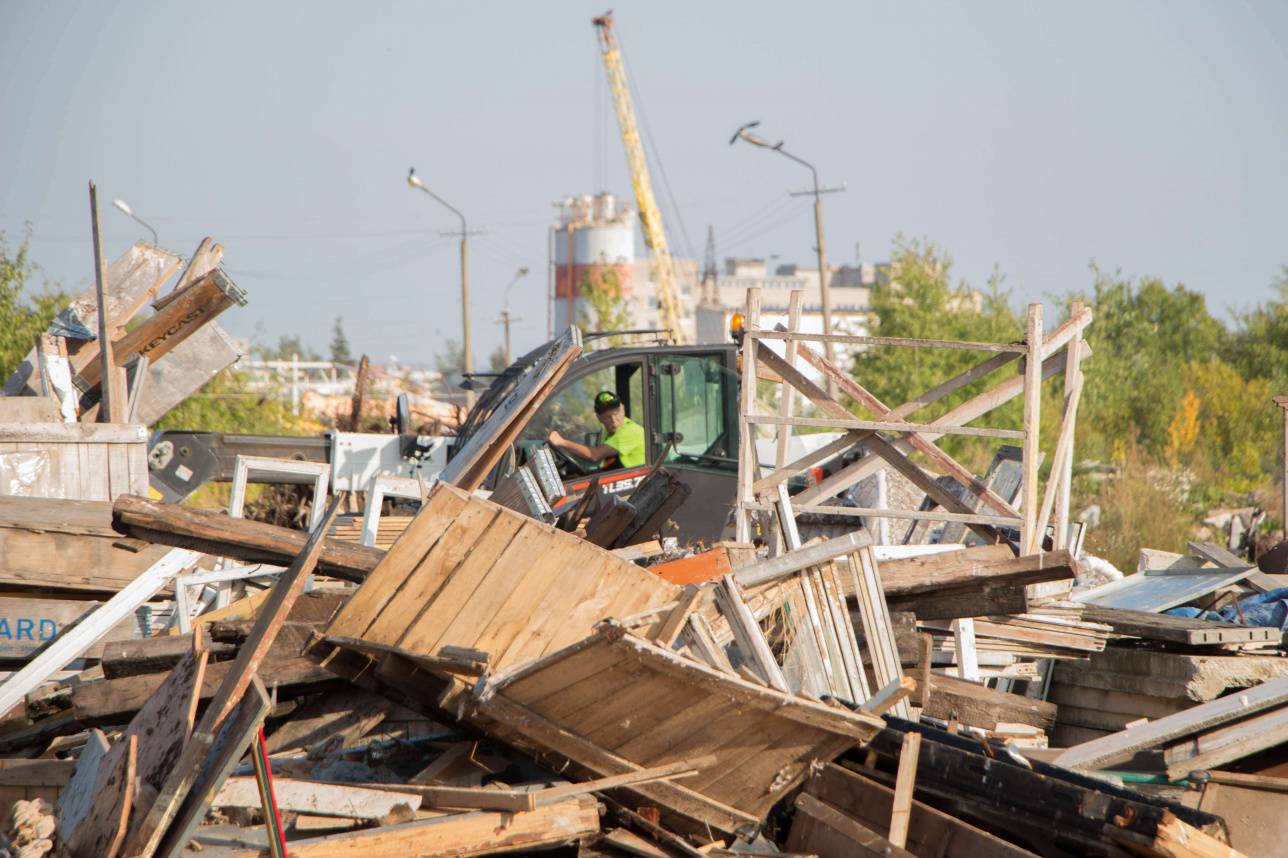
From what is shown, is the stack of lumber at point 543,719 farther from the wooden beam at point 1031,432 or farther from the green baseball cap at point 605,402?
the green baseball cap at point 605,402

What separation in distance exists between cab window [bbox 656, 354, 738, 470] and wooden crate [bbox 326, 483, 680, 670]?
476 cm

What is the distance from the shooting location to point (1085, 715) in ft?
21.9

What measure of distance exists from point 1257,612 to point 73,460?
7481mm

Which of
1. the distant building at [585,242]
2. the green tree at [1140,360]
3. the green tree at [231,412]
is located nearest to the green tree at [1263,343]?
the green tree at [1140,360]

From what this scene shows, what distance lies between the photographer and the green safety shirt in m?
9.44

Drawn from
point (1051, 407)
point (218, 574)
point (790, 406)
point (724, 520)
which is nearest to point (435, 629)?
point (218, 574)

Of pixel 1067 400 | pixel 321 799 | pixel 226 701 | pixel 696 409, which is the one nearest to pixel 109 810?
pixel 226 701

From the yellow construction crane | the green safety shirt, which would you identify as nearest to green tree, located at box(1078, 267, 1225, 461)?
the green safety shirt

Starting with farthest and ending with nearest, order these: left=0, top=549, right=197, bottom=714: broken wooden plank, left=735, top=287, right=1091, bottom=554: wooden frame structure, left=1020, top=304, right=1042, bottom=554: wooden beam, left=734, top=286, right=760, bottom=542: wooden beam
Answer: left=734, top=286, right=760, bottom=542: wooden beam, left=735, top=287, right=1091, bottom=554: wooden frame structure, left=1020, top=304, right=1042, bottom=554: wooden beam, left=0, top=549, right=197, bottom=714: broken wooden plank

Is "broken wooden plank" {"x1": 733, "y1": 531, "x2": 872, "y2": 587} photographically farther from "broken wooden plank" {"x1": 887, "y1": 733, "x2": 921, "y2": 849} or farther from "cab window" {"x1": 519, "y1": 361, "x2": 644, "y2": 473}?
"cab window" {"x1": 519, "y1": 361, "x2": 644, "y2": 473}

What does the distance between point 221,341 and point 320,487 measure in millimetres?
1737

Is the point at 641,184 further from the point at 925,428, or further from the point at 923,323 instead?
the point at 925,428

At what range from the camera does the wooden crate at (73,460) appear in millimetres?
7445

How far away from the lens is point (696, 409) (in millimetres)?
10141
